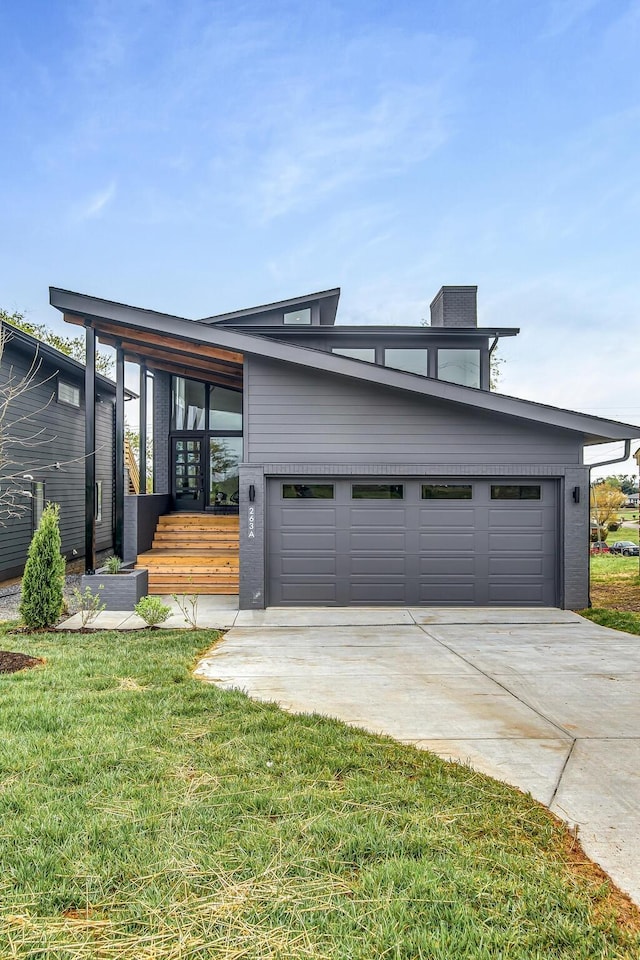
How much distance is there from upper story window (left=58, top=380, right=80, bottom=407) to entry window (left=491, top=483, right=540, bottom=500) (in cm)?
1112

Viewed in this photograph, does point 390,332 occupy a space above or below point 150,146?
below

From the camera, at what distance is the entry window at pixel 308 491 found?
9.23 metres

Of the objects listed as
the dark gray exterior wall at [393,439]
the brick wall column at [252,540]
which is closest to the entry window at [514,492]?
the dark gray exterior wall at [393,439]

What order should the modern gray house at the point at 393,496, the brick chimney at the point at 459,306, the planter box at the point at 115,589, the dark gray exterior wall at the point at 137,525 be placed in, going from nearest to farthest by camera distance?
the planter box at the point at 115,589 < the modern gray house at the point at 393,496 < the dark gray exterior wall at the point at 137,525 < the brick chimney at the point at 459,306

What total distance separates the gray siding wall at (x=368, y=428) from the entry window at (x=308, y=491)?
15.8 inches

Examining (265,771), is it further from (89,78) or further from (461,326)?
(89,78)

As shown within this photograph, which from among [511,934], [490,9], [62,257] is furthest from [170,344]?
[62,257]

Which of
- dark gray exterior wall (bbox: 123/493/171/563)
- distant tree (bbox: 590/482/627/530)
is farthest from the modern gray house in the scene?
distant tree (bbox: 590/482/627/530)

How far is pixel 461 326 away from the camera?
12805 mm

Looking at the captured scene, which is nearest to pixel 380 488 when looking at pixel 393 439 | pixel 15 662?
pixel 393 439

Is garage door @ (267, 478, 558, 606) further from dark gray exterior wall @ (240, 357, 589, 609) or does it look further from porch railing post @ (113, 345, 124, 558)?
porch railing post @ (113, 345, 124, 558)

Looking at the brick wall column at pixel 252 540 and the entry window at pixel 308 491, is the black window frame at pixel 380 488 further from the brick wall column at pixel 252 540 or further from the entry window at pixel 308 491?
the brick wall column at pixel 252 540

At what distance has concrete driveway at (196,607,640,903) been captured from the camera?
3.17 metres

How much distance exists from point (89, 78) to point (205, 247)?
481 inches
